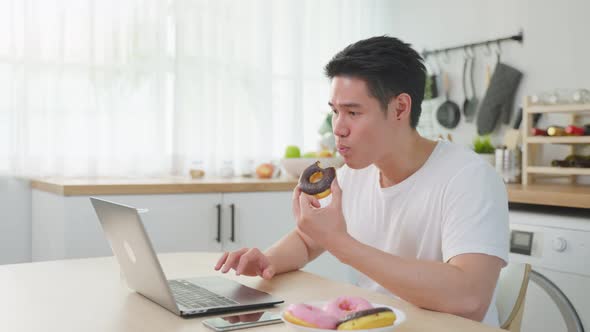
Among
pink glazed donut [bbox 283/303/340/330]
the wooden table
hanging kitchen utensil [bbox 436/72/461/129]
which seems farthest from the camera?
hanging kitchen utensil [bbox 436/72/461/129]

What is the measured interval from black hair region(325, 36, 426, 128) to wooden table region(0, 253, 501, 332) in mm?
482

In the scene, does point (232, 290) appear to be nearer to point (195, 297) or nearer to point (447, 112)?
point (195, 297)

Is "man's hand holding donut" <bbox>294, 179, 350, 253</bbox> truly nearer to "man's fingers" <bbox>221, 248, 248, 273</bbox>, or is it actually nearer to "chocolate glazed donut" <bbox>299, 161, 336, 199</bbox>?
"chocolate glazed donut" <bbox>299, 161, 336, 199</bbox>

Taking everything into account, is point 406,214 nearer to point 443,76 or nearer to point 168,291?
point 168,291

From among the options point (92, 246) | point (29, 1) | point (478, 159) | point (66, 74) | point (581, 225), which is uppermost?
point (29, 1)

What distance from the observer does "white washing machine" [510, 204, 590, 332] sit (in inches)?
92.5

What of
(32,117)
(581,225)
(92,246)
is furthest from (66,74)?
(581,225)

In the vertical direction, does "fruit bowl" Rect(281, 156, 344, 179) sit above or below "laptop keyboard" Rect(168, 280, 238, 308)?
above

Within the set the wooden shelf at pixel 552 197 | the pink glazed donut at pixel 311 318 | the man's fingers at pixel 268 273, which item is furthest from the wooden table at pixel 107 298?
the wooden shelf at pixel 552 197

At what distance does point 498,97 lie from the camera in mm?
3414

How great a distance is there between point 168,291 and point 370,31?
310 centimetres

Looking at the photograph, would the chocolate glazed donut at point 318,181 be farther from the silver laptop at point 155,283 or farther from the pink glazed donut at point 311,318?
the pink glazed donut at point 311,318

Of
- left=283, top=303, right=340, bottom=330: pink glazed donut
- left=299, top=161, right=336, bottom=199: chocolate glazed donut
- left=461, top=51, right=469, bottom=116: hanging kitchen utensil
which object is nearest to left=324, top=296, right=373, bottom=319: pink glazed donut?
left=283, top=303, right=340, bottom=330: pink glazed donut

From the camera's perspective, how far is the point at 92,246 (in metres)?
2.87
